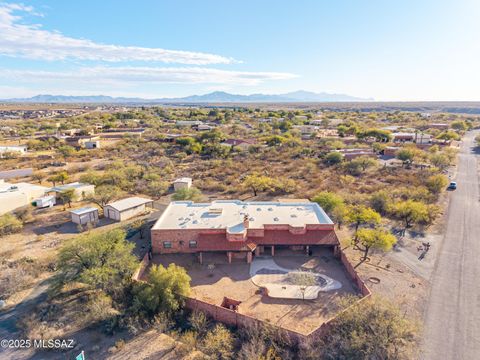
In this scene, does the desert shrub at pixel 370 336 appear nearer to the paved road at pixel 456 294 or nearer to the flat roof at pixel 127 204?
the paved road at pixel 456 294

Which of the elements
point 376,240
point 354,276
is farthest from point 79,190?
point 376,240


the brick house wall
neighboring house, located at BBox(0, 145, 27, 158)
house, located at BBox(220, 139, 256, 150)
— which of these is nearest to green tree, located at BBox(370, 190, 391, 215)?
the brick house wall

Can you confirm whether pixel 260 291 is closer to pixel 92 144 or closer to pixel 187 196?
pixel 187 196

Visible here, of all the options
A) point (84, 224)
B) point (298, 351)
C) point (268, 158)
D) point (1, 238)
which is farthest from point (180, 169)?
point (298, 351)

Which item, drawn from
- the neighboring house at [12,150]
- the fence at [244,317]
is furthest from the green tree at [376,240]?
the neighboring house at [12,150]

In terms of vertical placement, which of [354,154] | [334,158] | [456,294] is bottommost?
[456,294]

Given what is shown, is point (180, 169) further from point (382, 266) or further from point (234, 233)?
point (382, 266)

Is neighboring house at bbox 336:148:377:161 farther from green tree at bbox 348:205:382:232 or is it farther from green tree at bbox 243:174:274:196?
green tree at bbox 348:205:382:232
